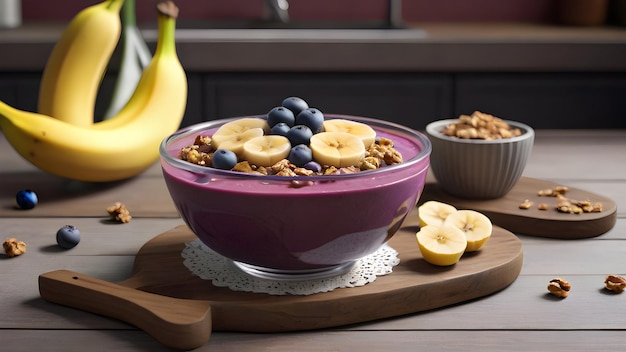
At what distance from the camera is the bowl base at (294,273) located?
0.86 meters

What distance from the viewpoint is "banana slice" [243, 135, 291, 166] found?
849 mm

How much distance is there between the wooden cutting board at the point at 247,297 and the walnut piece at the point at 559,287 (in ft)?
0.18

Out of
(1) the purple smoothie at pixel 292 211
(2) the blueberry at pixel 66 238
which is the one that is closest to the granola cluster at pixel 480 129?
(1) the purple smoothie at pixel 292 211

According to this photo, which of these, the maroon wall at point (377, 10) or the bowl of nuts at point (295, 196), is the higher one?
the bowl of nuts at point (295, 196)

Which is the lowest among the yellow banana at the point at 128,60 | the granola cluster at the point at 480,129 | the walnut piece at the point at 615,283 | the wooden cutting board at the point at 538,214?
the wooden cutting board at the point at 538,214

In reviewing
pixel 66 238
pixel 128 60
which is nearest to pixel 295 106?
pixel 66 238

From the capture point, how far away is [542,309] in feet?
2.63

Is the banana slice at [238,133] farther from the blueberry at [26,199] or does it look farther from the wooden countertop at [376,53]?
the wooden countertop at [376,53]

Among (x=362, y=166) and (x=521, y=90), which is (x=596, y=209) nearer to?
(x=362, y=166)

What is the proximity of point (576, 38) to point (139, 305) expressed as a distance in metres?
1.93

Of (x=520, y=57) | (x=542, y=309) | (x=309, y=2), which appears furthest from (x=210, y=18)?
(x=542, y=309)

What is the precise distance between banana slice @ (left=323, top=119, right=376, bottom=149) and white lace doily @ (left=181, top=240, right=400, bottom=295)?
140 mm

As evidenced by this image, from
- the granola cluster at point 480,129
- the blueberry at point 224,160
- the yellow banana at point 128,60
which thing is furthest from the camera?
the yellow banana at point 128,60

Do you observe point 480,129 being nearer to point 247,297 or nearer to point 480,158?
point 480,158
